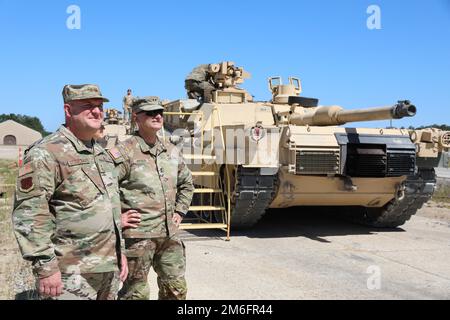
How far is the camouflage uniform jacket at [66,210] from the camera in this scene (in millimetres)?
2713

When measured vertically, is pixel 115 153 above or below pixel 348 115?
below

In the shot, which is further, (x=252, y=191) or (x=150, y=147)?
(x=252, y=191)

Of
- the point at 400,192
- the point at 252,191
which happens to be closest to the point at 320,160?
the point at 252,191

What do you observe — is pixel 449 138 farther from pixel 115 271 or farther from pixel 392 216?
pixel 115 271

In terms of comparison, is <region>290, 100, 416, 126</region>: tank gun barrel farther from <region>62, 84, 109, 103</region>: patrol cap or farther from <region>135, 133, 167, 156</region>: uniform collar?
<region>62, 84, 109, 103</region>: patrol cap

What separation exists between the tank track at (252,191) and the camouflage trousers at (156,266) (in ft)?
13.6

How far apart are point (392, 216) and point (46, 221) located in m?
7.74

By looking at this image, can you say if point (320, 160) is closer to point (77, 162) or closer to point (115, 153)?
point (115, 153)

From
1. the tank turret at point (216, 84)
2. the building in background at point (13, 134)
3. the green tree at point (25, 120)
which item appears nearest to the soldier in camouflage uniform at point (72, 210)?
the tank turret at point (216, 84)

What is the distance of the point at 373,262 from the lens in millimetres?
6859

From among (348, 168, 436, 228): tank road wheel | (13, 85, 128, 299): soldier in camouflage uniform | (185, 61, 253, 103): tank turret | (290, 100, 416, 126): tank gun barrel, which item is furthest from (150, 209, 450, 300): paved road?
(185, 61, 253, 103): tank turret

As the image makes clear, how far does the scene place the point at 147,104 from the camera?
3.91 meters

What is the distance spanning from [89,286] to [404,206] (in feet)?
23.9
